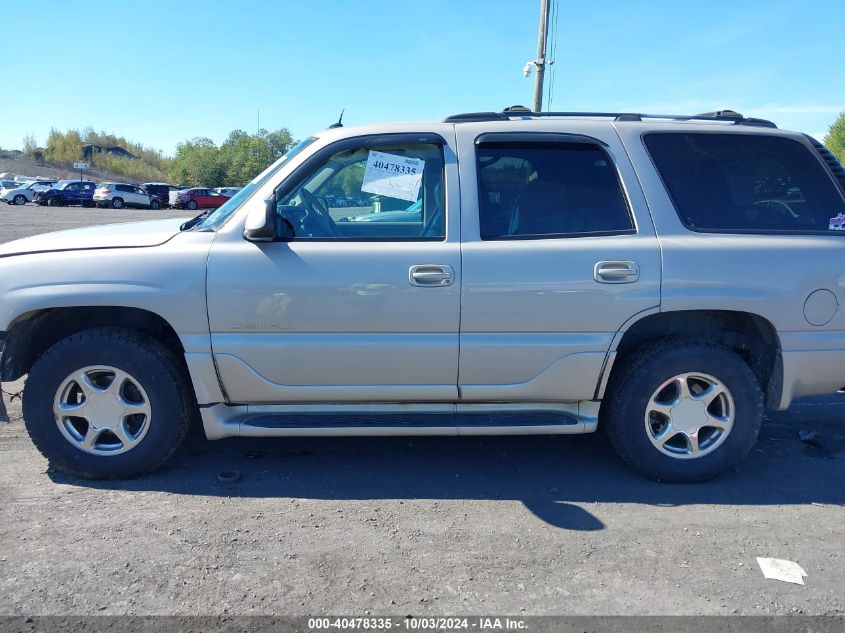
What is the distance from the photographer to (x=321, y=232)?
12.1 ft

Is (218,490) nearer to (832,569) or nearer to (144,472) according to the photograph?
(144,472)

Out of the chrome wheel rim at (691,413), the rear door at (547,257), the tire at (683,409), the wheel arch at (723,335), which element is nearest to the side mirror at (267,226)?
the rear door at (547,257)

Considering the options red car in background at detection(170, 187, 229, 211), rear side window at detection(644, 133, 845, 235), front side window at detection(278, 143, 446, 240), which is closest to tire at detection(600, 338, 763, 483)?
rear side window at detection(644, 133, 845, 235)

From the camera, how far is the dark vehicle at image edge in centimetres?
4028

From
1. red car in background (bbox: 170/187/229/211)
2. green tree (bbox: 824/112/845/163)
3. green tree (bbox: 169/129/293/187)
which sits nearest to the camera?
red car in background (bbox: 170/187/229/211)

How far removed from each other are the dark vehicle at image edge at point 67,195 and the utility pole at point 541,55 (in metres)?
34.6

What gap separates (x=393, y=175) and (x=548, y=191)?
0.89 meters

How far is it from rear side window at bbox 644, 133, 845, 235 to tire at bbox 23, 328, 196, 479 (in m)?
3.05

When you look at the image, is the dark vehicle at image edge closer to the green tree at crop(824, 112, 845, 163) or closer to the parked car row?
the parked car row

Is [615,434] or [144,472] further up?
[615,434]

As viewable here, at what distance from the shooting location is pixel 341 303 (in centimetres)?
350

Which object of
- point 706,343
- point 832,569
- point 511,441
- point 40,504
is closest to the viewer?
point 832,569

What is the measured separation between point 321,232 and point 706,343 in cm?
228

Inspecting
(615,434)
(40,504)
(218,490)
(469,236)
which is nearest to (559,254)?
(469,236)
